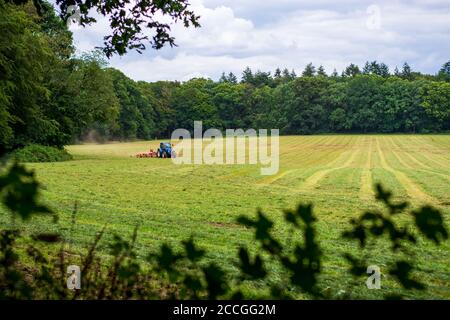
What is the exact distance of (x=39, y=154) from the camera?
114ft

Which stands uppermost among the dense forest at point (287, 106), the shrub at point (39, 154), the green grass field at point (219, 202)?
the dense forest at point (287, 106)

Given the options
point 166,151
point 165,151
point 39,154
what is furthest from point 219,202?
point 165,151

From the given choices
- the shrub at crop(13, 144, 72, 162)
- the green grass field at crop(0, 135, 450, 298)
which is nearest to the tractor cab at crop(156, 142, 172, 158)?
the shrub at crop(13, 144, 72, 162)

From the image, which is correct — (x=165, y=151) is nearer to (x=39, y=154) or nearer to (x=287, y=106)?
(x=39, y=154)

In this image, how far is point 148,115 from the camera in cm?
10581

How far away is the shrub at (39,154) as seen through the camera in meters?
33.7

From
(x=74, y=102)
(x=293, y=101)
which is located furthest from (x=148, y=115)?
(x=74, y=102)

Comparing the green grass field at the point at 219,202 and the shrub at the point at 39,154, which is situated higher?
the shrub at the point at 39,154

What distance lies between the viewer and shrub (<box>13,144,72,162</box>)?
33678mm

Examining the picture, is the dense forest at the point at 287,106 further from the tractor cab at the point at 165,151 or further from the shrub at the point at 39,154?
the shrub at the point at 39,154

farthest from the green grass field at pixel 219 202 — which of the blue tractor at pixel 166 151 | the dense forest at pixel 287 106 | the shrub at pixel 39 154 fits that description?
the dense forest at pixel 287 106

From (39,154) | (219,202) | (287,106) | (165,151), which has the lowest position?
(219,202)

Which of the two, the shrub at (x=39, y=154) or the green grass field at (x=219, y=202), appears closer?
the green grass field at (x=219, y=202)
